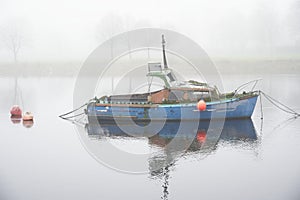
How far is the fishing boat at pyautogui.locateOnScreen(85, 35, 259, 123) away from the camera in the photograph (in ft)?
98.4

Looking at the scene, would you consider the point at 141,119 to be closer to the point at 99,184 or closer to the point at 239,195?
the point at 99,184

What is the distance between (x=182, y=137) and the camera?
26484 millimetres

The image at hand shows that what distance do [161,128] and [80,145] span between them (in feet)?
20.8

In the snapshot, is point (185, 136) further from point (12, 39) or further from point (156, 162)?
point (12, 39)

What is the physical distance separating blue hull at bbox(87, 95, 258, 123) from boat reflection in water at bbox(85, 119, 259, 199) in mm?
522

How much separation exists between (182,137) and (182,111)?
3.94 m

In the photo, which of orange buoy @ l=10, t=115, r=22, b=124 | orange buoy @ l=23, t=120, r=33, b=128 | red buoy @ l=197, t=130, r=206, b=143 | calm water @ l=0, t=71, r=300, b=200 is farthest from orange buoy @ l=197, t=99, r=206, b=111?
orange buoy @ l=10, t=115, r=22, b=124

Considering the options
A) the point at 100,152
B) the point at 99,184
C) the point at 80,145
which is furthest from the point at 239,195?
the point at 80,145

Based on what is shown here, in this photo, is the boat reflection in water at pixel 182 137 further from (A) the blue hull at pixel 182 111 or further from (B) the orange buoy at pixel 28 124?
(B) the orange buoy at pixel 28 124

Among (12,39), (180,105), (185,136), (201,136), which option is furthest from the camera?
(12,39)

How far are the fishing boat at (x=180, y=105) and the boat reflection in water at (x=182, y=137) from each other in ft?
2.09

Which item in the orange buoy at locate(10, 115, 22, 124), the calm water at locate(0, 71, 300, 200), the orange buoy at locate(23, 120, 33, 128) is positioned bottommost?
the calm water at locate(0, 71, 300, 200)

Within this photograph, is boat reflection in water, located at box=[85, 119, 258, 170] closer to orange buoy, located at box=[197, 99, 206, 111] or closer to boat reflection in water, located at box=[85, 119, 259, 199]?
boat reflection in water, located at box=[85, 119, 259, 199]

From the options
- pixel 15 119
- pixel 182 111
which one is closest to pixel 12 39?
pixel 15 119
